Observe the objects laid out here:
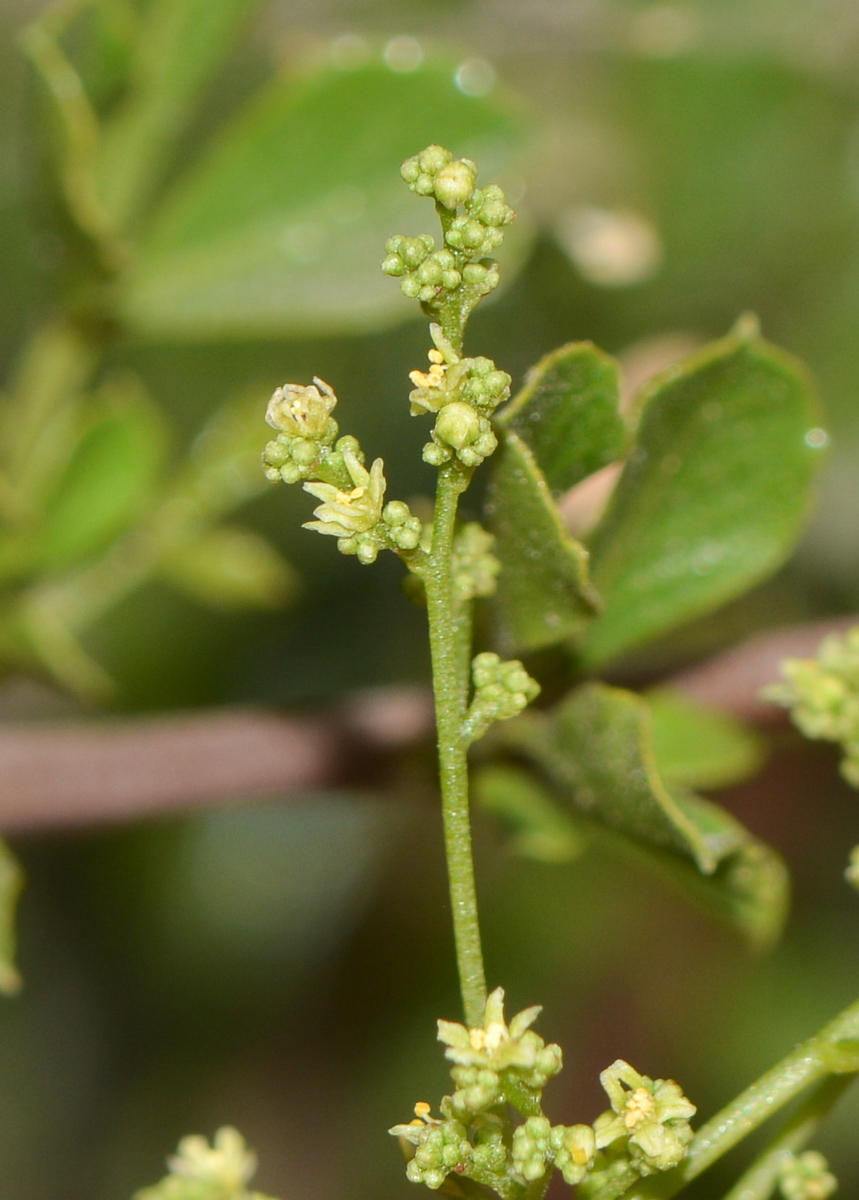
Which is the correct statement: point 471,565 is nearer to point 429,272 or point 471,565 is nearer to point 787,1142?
point 429,272

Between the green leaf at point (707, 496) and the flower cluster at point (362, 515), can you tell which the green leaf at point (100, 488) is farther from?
the flower cluster at point (362, 515)

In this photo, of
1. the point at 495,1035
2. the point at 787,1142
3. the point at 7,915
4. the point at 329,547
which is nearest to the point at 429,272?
the point at 495,1035

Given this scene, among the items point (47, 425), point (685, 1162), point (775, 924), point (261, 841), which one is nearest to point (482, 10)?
point (47, 425)

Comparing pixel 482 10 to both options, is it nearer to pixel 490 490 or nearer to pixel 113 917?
pixel 490 490

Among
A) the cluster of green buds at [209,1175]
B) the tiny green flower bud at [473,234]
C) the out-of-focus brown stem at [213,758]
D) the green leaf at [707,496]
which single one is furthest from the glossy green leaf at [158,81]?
the cluster of green buds at [209,1175]

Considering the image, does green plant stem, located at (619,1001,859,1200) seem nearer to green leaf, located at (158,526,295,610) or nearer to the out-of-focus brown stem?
the out-of-focus brown stem

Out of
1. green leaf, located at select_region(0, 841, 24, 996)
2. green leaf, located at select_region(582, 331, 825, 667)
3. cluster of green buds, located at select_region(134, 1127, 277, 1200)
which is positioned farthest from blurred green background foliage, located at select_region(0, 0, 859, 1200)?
cluster of green buds, located at select_region(134, 1127, 277, 1200)
